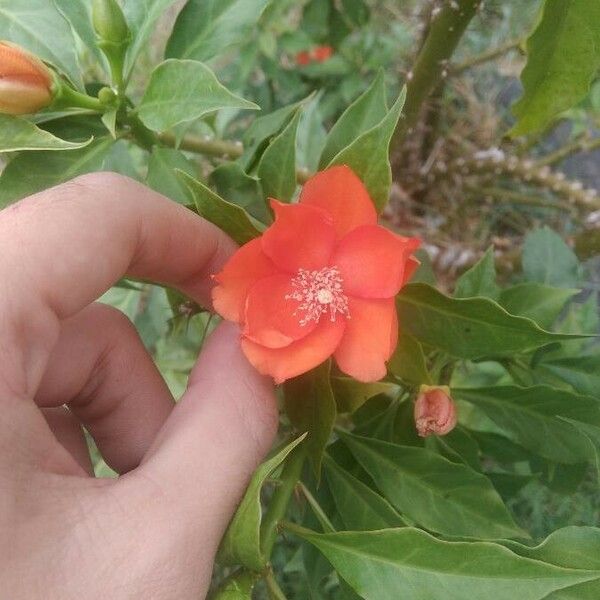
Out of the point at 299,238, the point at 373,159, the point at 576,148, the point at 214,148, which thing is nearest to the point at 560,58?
the point at 373,159

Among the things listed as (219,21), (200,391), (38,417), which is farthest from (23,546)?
(219,21)

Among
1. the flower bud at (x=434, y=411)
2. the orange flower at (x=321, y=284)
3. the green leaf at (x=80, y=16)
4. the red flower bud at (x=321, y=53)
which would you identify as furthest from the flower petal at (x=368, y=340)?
the red flower bud at (x=321, y=53)

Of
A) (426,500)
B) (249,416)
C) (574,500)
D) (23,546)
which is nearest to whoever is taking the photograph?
(23,546)

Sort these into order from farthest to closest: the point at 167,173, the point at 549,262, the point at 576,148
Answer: the point at 576,148 → the point at 549,262 → the point at 167,173

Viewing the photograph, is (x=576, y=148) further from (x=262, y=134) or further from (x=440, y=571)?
(x=440, y=571)

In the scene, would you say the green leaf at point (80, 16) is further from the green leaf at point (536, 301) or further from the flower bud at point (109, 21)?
the green leaf at point (536, 301)

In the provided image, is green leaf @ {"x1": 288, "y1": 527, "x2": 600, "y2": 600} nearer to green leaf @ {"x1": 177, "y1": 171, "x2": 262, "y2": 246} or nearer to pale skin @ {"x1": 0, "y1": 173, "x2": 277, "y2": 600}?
pale skin @ {"x1": 0, "y1": 173, "x2": 277, "y2": 600}

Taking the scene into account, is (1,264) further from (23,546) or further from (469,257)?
(469,257)
